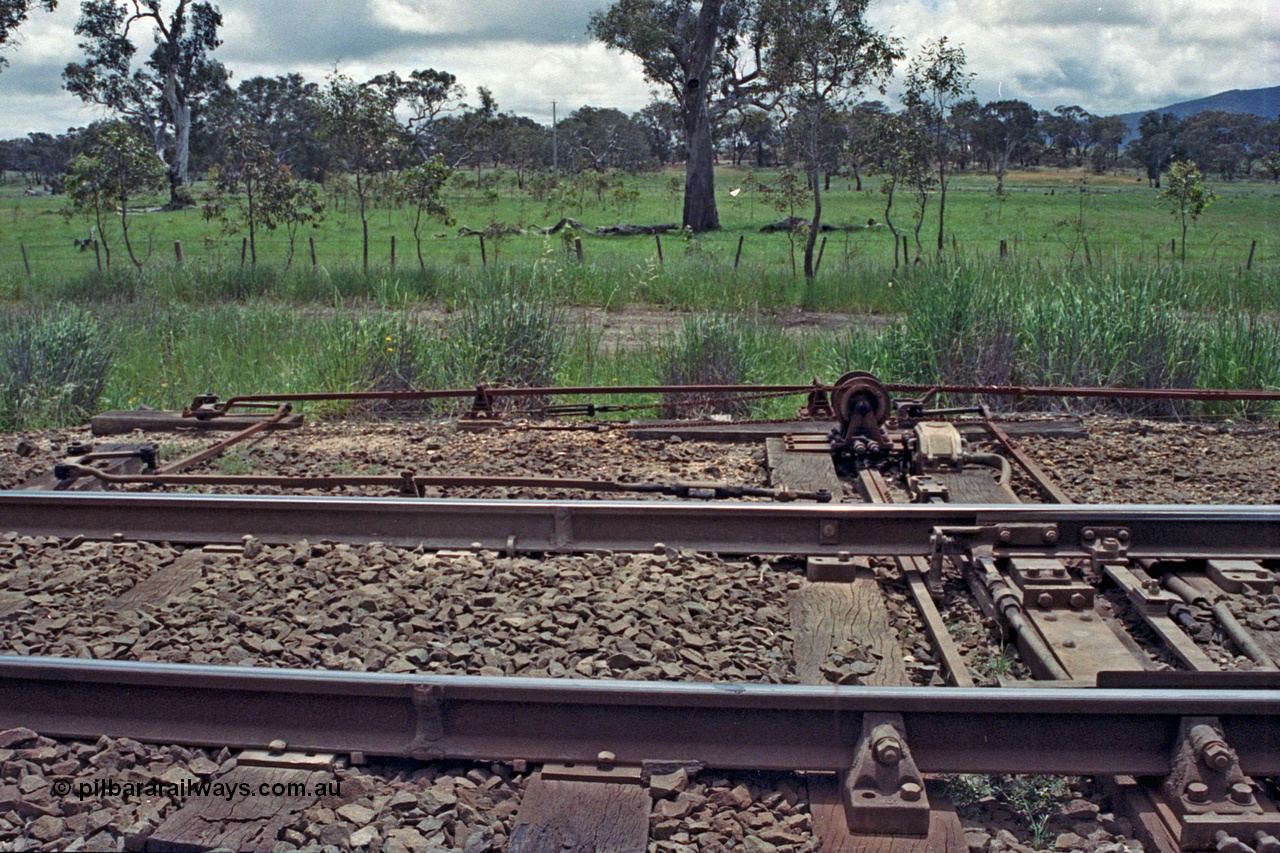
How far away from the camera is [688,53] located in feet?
128

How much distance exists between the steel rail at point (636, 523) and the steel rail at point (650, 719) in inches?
60.2

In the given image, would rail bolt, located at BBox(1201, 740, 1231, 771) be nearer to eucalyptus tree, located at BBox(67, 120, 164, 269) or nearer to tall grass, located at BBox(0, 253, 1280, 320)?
tall grass, located at BBox(0, 253, 1280, 320)

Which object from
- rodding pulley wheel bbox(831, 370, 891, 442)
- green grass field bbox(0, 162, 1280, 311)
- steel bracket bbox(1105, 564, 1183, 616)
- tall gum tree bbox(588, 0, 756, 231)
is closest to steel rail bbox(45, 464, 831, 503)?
rodding pulley wheel bbox(831, 370, 891, 442)

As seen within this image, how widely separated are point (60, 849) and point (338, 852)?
2.48ft

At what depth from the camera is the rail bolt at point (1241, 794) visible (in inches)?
114

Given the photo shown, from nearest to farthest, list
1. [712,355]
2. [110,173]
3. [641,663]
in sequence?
[641,663], [712,355], [110,173]

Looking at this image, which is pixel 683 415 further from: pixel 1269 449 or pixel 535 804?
pixel 535 804

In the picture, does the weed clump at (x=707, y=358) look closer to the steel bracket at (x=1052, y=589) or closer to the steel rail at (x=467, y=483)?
the steel rail at (x=467, y=483)

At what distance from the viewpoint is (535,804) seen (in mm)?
Result: 3010

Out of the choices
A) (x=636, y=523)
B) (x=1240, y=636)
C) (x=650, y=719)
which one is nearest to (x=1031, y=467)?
(x=1240, y=636)

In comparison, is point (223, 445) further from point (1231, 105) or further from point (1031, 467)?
point (1231, 105)

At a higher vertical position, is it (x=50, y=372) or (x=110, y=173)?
(x=110, y=173)

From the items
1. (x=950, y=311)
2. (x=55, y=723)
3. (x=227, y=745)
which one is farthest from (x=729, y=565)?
(x=950, y=311)

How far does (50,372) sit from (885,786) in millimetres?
8958
